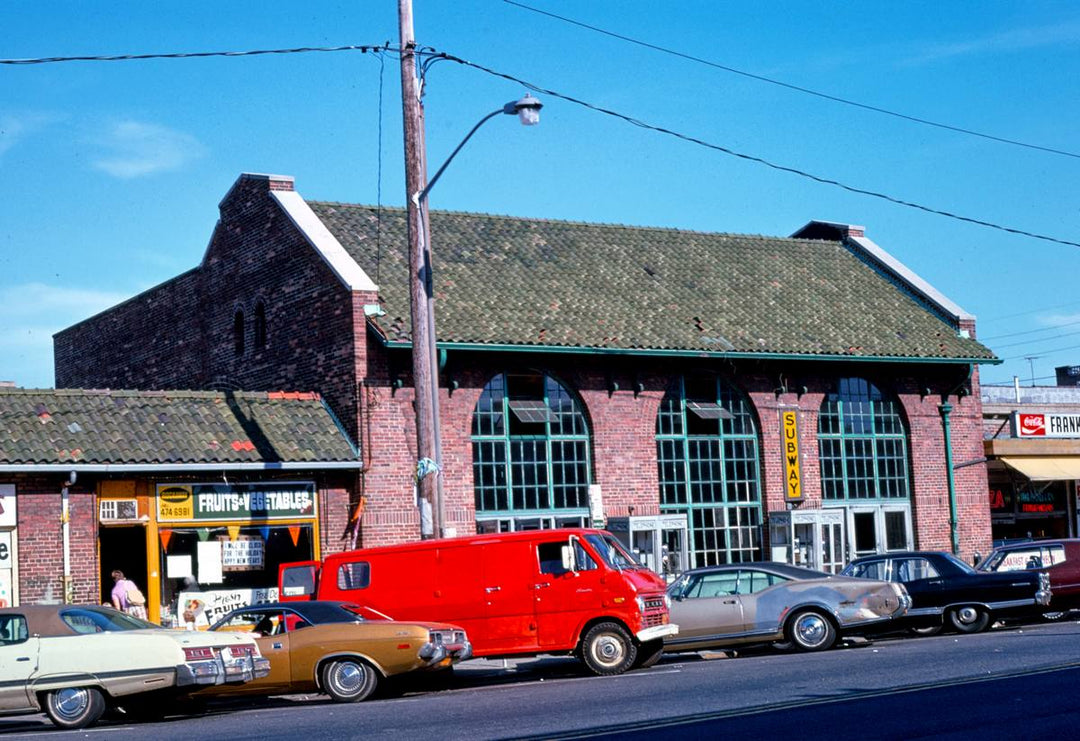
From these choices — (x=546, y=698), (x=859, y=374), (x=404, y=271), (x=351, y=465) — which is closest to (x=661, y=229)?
(x=859, y=374)

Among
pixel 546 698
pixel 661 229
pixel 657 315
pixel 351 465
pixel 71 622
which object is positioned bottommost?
pixel 546 698

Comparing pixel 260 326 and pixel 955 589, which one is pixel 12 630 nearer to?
pixel 955 589

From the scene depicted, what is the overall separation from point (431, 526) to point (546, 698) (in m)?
4.56

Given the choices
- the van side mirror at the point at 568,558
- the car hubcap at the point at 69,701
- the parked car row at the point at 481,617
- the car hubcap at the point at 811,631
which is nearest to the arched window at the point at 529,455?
the parked car row at the point at 481,617

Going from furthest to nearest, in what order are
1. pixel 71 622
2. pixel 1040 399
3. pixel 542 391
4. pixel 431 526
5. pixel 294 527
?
pixel 1040 399 → pixel 542 391 → pixel 294 527 → pixel 431 526 → pixel 71 622

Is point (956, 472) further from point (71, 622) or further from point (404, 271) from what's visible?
point (71, 622)

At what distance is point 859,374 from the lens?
32.8 m

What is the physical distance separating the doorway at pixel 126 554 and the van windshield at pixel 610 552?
8463 millimetres

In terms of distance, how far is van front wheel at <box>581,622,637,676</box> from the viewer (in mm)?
19375

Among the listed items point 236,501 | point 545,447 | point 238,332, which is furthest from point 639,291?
point 236,501

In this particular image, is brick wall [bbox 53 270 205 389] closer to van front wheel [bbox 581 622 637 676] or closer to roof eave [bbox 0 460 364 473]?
roof eave [bbox 0 460 364 473]

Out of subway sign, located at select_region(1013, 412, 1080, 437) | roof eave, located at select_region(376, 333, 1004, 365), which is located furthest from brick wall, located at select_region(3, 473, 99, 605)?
subway sign, located at select_region(1013, 412, 1080, 437)

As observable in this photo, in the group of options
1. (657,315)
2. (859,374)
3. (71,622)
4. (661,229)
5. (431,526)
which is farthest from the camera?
(661,229)

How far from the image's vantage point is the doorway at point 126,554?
2425 centimetres
